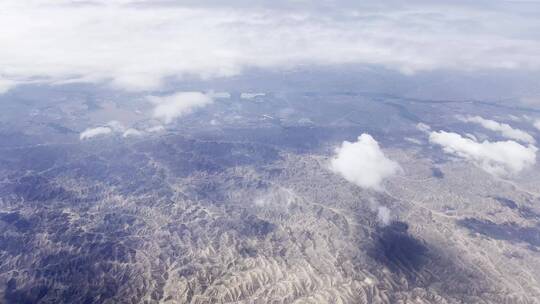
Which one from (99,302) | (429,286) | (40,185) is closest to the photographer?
(99,302)

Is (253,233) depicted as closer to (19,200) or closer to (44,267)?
(44,267)

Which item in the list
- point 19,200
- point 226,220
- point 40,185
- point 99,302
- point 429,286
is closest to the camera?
point 99,302

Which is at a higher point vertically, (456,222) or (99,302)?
(99,302)

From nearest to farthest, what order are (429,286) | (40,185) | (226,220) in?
(429,286), (226,220), (40,185)

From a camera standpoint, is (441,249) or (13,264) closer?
(13,264)

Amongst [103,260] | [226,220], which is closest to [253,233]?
[226,220]

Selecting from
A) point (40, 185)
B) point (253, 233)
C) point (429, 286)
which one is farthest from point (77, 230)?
point (429, 286)

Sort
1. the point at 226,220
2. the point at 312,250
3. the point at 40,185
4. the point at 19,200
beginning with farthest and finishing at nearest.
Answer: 1. the point at 40,185
2. the point at 19,200
3. the point at 226,220
4. the point at 312,250

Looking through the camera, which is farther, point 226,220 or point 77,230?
point 226,220

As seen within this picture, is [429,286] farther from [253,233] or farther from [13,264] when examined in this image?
[13,264]
